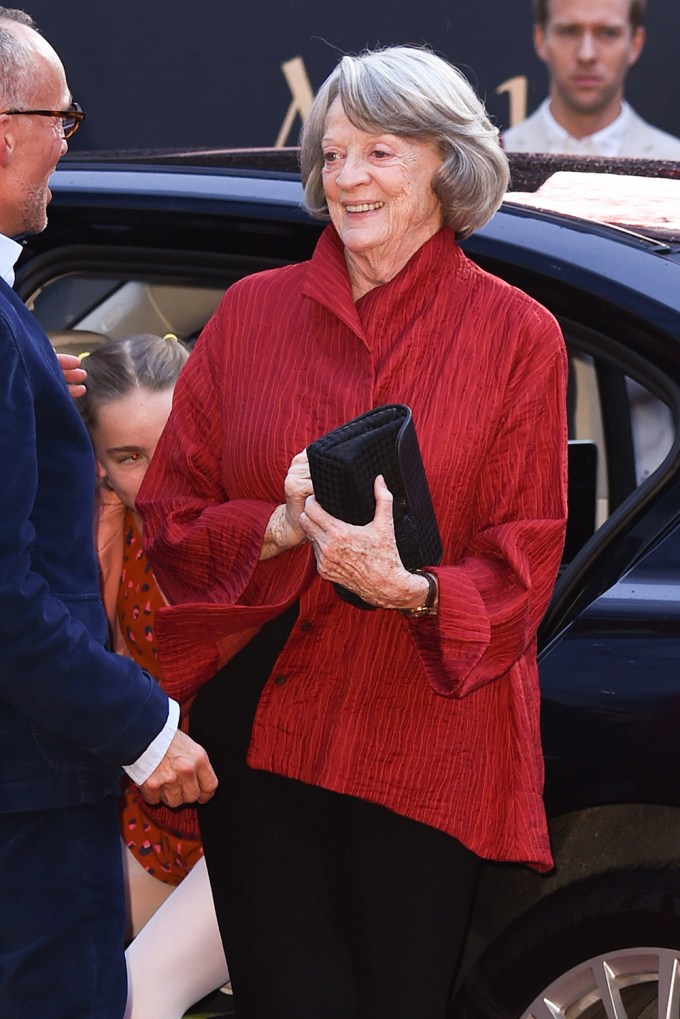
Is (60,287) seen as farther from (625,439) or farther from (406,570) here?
(406,570)

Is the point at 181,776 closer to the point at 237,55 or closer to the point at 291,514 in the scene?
the point at 291,514

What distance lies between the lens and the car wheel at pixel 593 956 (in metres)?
2.17

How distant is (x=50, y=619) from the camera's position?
6.26 ft

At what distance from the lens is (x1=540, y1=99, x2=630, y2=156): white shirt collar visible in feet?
23.5

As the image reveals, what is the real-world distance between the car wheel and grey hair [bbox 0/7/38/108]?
1.40 meters

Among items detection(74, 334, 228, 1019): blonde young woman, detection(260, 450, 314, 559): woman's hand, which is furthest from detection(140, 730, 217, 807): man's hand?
detection(74, 334, 228, 1019): blonde young woman

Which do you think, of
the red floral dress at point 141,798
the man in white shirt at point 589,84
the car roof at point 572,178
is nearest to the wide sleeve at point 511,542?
the car roof at point 572,178

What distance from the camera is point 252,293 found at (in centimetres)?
228

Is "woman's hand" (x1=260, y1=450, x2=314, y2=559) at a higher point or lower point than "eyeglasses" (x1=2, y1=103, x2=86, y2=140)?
lower

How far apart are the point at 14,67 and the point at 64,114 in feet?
0.32

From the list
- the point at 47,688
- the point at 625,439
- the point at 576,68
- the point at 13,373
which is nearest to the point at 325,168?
the point at 13,373

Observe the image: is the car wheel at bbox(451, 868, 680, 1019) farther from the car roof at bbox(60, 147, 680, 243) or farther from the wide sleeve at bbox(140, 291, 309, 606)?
the car roof at bbox(60, 147, 680, 243)

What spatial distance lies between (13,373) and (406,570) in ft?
1.84

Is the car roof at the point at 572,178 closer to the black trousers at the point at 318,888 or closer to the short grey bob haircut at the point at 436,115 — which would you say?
the short grey bob haircut at the point at 436,115
